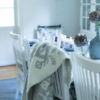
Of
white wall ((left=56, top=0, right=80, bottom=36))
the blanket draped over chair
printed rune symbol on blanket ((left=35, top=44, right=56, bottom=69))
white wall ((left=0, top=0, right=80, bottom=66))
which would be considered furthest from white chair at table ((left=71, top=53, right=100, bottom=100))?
white wall ((left=56, top=0, right=80, bottom=36))

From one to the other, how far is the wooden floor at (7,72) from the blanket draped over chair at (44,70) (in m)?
2.03

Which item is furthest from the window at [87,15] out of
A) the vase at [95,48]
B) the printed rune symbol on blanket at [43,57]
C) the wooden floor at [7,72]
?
the printed rune symbol on blanket at [43,57]

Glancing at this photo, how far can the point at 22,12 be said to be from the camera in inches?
164

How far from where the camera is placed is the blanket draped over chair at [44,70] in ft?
5.05

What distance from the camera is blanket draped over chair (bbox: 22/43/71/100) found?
60.6 inches

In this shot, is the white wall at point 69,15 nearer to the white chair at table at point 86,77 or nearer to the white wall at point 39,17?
the white wall at point 39,17

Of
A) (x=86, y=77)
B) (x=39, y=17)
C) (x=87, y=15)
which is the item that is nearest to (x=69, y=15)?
(x=87, y=15)

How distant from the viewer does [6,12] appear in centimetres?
436

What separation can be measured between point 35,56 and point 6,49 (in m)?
2.80

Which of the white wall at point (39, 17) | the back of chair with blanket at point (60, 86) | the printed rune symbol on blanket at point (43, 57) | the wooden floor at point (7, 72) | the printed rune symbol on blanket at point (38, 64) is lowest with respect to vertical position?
the wooden floor at point (7, 72)

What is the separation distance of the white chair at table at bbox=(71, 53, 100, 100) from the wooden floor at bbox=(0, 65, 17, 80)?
2465 mm

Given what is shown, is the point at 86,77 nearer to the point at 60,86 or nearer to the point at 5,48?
the point at 60,86

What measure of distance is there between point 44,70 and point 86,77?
15.6 inches

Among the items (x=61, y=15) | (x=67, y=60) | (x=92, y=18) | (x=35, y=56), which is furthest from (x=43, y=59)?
(x=61, y=15)
